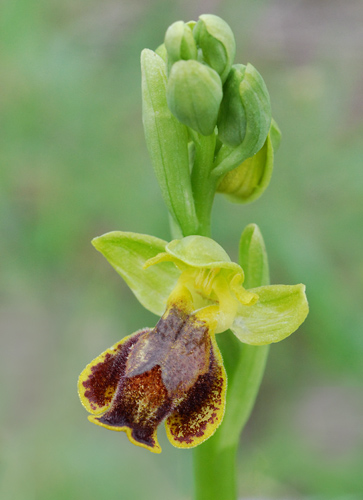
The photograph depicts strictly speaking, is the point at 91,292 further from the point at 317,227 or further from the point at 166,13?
the point at 166,13

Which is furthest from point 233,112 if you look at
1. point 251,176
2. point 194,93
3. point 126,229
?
point 126,229

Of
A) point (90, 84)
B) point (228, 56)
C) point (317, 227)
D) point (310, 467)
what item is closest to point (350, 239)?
point (317, 227)

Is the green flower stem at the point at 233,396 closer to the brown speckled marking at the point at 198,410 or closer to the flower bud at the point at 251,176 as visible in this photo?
the flower bud at the point at 251,176

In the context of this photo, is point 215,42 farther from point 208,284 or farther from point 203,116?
point 208,284

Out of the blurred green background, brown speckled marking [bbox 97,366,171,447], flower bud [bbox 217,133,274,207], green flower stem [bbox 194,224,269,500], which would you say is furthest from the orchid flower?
the blurred green background

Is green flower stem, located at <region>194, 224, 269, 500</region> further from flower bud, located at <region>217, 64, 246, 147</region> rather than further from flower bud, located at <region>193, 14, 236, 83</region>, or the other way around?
flower bud, located at <region>193, 14, 236, 83</region>

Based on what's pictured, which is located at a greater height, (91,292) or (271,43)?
(271,43)
